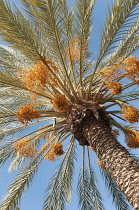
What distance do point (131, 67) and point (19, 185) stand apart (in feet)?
13.1

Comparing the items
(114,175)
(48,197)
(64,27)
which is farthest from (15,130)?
(114,175)

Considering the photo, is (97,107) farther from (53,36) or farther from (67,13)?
(67,13)

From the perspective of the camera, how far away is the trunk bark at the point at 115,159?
11.7 feet

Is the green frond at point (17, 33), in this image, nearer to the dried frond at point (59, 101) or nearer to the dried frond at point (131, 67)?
the dried frond at point (59, 101)

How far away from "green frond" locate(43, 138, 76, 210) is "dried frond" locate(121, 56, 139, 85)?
8.93 ft

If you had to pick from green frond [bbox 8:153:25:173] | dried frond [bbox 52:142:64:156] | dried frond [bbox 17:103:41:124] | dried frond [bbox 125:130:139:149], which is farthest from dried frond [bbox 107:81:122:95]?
green frond [bbox 8:153:25:173]

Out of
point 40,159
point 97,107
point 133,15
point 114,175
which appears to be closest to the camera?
point 114,175

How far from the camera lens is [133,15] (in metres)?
4.80


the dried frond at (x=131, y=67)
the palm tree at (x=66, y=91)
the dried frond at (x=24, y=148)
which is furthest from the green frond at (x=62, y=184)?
the dried frond at (x=131, y=67)

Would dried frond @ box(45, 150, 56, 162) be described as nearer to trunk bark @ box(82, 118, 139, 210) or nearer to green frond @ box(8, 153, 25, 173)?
trunk bark @ box(82, 118, 139, 210)

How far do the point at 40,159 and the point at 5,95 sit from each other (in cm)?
200

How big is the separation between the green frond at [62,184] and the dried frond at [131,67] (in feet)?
8.93

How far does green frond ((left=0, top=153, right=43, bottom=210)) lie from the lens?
18.9 feet

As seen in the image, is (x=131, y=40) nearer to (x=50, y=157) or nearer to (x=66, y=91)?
(x=66, y=91)
